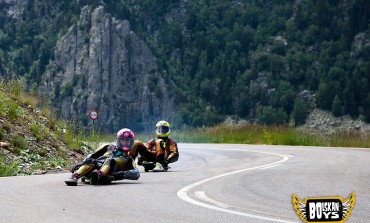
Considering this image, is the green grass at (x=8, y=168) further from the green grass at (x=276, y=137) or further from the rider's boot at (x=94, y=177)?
the green grass at (x=276, y=137)

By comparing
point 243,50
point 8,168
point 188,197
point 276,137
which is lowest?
point 8,168

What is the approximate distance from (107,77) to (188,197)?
281ft

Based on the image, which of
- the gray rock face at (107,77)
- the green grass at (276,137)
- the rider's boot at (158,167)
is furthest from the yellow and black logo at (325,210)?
the gray rock face at (107,77)

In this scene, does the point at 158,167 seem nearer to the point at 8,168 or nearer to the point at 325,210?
the point at 8,168

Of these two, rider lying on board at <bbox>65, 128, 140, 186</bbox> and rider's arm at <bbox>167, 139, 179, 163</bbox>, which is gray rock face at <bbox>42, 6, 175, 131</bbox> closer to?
rider's arm at <bbox>167, 139, 179, 163</bbox>

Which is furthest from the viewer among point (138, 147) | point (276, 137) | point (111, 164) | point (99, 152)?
point (276, 137)

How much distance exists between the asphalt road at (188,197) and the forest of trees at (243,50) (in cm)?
7787

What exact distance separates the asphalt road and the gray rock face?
256ft

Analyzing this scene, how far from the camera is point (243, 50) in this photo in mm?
105625

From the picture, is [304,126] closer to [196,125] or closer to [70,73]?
[196,125]

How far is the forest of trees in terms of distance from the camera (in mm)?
95438

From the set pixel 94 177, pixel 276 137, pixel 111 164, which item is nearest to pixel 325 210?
pixel 94 177

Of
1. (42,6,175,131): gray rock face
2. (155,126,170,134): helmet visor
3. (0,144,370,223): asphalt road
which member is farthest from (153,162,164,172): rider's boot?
(42,6,175,131): gray rock face

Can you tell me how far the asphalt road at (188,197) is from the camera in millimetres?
8531
